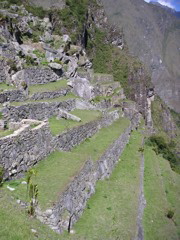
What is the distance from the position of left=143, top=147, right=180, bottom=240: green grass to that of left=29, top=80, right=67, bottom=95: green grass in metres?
9.06

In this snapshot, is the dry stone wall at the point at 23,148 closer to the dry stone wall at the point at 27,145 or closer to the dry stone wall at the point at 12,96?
the dry stone wall at the point at 27,145

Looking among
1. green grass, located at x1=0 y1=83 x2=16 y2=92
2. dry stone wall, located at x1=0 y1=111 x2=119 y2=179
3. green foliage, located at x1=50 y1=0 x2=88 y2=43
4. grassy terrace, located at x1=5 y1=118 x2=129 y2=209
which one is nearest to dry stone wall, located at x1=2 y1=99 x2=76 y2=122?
green grass, located at x1=0 y1=83 x2=16 y2=92

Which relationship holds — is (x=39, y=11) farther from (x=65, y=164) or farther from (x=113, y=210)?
(x=113, y=210)

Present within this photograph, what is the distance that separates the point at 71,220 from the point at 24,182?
209cm

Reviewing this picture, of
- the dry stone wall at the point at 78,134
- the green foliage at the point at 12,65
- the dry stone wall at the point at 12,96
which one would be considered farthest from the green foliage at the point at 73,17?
the dry stone wall at the point at 12,96

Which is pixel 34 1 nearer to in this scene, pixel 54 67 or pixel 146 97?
pixel 54 67

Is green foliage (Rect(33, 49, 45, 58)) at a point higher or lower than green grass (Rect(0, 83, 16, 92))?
lower

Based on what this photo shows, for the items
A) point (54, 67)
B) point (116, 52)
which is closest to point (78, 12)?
point (116, 52)

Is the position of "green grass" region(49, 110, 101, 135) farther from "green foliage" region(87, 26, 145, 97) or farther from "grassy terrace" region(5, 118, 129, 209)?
"green foliage" region(87, 26, 145, 97)

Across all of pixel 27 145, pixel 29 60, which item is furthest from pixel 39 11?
pixel 27 145

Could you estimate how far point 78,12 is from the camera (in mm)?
61500

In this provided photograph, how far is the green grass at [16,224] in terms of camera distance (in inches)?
280

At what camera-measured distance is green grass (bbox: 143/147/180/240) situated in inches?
549

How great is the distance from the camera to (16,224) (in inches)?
297
